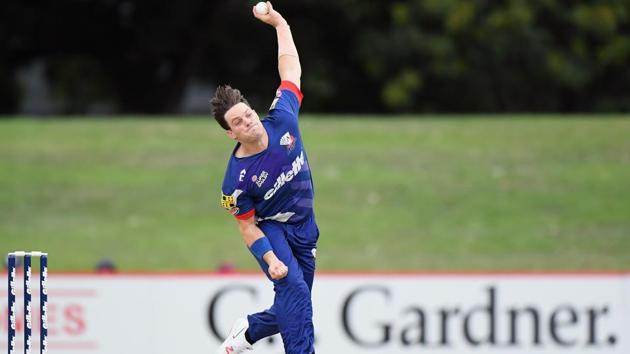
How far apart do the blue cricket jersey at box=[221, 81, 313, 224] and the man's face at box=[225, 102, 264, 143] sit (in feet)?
0.60

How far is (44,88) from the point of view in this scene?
3103cm

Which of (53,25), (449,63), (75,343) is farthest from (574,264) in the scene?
(53,25)

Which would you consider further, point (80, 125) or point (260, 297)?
point (80, 125)

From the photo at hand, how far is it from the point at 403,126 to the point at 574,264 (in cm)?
529

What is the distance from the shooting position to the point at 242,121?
6.64 metres

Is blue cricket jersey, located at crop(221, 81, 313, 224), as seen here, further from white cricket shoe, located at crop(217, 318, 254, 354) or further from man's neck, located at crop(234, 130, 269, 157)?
white cricket shoe, located at crop(217, 318, 254, 354)

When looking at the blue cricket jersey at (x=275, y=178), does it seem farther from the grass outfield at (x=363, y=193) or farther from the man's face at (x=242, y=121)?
the grass outfield at (x=363, y=193)

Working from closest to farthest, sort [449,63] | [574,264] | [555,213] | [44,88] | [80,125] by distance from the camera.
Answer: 1. [574,264]
2. [555,213]
3. [80,125]
4. [449,63]
5. [44,88]

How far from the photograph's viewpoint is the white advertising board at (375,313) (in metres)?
10.5

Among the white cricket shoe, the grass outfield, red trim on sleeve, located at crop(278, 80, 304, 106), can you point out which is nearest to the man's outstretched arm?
red trim on sleeve, located at crop(278, 80, 304, 106)

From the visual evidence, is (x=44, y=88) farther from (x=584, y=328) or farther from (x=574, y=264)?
(x=584, y=328)

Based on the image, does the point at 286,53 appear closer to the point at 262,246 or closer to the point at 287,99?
the point at 287,99

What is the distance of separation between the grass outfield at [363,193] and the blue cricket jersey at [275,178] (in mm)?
8126

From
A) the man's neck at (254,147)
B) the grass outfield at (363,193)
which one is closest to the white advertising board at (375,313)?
the man's neck at (254,147)
